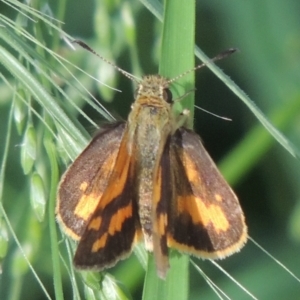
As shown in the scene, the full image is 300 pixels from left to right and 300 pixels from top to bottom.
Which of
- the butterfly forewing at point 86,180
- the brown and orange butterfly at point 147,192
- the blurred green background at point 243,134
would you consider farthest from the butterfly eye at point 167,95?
the blurred green background at point 243,134

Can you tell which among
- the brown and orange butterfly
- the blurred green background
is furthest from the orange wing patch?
the blurred green background

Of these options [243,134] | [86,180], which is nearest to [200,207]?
[86,180]

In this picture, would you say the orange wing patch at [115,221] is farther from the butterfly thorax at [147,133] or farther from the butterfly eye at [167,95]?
the butterfly eye at [167,95]

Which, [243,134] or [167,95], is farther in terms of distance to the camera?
[243,134]

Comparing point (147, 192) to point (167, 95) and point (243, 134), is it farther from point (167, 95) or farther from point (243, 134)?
point (243, 134)

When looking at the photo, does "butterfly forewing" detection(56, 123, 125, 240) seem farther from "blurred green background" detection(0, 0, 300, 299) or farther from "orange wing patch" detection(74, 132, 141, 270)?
"blurred green background" detection(0, 0, 300, 299)

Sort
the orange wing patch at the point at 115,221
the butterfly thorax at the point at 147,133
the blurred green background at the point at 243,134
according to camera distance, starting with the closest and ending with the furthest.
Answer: the orange wing patch at the point at 115,221
the butterfly thorax at the point at 147,133
the blurred green background at the point at 243,134

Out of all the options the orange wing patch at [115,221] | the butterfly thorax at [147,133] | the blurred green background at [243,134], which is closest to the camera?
the orange wing patch at [115,221]

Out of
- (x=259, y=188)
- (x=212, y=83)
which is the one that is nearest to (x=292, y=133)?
(x=259, y=188)
